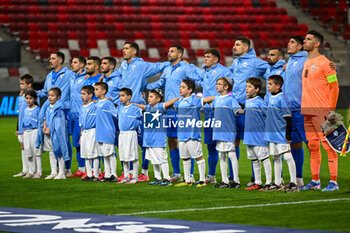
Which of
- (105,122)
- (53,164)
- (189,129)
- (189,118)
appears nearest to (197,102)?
(189,118)

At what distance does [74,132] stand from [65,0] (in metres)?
17.9

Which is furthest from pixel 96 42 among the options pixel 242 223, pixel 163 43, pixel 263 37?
pixel 242 223

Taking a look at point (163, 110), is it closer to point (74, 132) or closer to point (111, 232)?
point (74, 132)

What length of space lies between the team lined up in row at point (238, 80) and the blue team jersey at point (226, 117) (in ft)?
1.22

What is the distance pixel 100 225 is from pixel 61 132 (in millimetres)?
4429

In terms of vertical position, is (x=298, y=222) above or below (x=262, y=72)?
below

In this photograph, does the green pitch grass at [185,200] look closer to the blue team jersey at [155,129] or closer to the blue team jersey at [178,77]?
the blue team jersey at [155,129]

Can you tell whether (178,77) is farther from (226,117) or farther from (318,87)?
(318,87)

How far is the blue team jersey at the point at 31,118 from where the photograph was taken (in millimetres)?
10672

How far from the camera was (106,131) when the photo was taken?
10.0 metres

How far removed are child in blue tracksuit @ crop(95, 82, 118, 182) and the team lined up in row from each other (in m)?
0.49

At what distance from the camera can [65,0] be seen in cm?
2789

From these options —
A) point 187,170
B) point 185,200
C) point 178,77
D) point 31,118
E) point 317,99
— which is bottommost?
point 185,200

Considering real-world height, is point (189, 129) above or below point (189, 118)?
below
